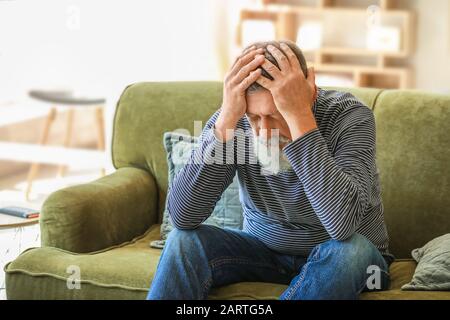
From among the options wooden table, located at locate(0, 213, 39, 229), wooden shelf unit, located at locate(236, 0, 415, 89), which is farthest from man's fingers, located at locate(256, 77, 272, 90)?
wooden shelf unit, located at locate(236, 0, 415, 89)

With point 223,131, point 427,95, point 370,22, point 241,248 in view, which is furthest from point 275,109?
point 370,22

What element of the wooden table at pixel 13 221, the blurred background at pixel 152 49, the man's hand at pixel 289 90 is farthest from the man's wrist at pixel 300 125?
the blurred background at pixel 152 49

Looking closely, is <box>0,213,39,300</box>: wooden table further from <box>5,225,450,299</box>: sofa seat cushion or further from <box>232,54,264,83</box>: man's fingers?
<box>232,54,264,83</box>: man's fingers

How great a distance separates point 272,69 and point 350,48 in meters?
3.25

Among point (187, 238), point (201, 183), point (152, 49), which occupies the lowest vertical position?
point (187, 238)

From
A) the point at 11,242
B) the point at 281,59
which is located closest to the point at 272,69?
the point at 281,59

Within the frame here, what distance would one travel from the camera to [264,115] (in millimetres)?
1771

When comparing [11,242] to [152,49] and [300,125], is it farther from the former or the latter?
[152,49]

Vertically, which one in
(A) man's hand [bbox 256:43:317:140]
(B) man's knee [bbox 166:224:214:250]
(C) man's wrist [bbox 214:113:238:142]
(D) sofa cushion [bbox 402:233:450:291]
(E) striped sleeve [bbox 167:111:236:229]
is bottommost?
(D) sofa cushion [bbox 402:233:450:291]

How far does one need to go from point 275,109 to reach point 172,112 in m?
0.84

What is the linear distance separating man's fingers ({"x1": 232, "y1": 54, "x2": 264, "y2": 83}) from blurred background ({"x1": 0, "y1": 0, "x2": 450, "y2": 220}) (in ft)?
8.94

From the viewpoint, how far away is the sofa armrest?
217 centimetres

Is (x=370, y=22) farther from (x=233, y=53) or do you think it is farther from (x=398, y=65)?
(x=233, y=53)

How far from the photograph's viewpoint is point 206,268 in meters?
1.83
